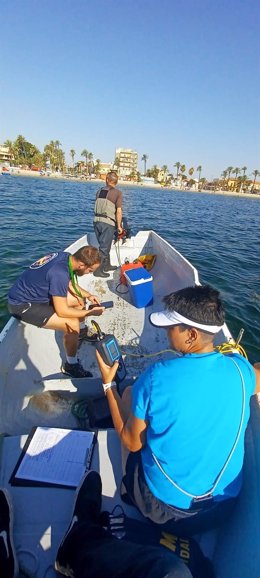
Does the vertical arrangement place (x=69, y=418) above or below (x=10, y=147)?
below

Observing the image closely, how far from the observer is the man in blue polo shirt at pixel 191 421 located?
1.28 m

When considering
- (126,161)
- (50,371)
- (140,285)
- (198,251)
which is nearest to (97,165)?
(126,161)

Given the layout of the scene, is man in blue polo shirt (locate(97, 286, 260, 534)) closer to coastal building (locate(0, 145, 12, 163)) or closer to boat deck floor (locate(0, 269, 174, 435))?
boat deck floor (locate(0, 269, 174, 435))

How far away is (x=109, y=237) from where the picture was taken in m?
6.09

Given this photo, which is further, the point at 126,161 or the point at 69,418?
the point at 126,161

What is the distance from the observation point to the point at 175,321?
1.43m

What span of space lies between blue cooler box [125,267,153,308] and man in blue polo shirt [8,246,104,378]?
1619 mm

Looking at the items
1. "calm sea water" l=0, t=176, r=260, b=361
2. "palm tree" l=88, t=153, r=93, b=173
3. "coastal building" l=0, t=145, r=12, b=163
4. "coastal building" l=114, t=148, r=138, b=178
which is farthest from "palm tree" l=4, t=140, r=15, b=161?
"calm sea water" l=0, t=176, r=260, b=361

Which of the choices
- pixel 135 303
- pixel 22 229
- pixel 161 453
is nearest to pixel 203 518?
pixel 161 453

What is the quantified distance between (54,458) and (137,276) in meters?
3.35

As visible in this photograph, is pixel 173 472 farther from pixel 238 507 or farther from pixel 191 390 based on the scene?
pixel 238 507

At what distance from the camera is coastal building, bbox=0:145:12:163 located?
85438mm

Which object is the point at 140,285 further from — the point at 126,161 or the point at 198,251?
the point at 126,161

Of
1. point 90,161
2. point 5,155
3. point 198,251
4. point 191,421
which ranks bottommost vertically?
point 198,251
